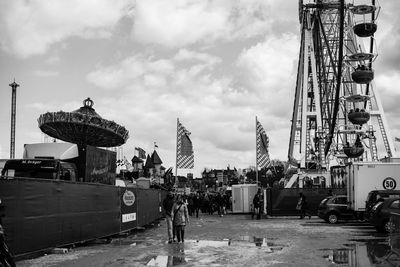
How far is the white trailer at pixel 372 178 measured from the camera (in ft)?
78.9

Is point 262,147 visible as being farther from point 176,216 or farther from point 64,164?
point 176,216

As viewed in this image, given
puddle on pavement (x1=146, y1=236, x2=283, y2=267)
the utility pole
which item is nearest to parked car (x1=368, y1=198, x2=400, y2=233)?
puddle on pavement (x1=146, y1=236, x2=283, y2=267)

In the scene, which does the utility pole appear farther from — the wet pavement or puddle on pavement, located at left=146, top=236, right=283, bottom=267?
puddle on pavement, located at left=146, top=236, right=283, bottom=267

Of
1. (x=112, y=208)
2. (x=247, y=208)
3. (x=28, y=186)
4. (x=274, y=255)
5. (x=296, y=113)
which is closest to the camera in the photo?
(x=28, y=186)

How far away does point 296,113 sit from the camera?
2219 inches

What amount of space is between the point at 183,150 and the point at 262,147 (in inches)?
231

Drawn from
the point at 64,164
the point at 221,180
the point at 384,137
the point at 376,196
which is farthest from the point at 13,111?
the point at 221,180

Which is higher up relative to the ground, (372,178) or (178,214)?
(372,178)

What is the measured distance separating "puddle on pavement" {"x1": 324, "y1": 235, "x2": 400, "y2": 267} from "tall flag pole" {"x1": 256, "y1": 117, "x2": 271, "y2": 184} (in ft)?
67.3

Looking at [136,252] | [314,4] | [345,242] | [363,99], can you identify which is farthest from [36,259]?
[314,4]

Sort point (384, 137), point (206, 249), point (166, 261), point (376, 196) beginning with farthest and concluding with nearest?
point (384, 137) < point (376, 196) < point (206, 249) < point (166, 261)

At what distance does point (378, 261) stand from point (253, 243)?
484 cm

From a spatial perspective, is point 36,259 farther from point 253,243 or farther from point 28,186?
point 253,243

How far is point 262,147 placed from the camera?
37.0 m
